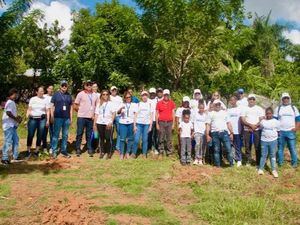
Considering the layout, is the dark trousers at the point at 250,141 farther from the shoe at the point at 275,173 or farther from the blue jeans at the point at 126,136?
the blue jeans at the point at 126,136

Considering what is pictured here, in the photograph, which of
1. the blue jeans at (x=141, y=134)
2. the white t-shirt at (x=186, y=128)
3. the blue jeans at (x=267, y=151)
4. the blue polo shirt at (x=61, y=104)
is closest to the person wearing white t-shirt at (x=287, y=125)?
the blue jeans at (x=267, y=151)

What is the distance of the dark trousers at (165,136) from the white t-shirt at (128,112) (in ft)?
2.25

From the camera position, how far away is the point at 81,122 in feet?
34.0

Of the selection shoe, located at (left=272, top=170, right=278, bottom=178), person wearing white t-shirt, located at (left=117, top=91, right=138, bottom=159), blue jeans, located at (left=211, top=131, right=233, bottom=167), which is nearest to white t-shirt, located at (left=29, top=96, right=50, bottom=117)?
person wearing white t-shirt, located at (left=117, top=91, right=138, bottom=159)

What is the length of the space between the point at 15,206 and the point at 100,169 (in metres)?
2.79

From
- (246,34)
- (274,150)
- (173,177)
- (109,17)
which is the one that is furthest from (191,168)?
(109,17)

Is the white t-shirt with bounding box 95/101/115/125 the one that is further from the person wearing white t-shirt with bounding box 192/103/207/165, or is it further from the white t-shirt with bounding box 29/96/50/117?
the person wearing white t-shirt with bounding box 192/103/207/165

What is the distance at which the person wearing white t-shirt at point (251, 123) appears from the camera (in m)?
9.61

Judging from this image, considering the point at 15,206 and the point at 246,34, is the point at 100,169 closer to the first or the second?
the point at 15,206

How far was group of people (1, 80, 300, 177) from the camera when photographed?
9555 millimetres

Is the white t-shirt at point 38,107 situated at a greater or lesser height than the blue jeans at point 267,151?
greater

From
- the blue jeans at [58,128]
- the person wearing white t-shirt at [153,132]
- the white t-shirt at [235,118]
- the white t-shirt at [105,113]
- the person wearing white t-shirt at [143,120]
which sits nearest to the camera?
the white t-shirt at [235,118]

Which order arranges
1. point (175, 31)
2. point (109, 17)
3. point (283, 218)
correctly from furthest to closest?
point (109, 17), point (175, 31), point (283, 218)

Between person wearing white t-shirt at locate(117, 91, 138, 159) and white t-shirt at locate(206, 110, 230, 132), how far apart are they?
1.91 metres
